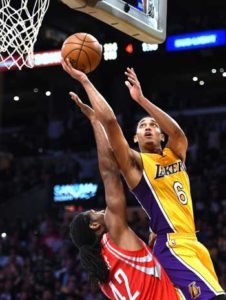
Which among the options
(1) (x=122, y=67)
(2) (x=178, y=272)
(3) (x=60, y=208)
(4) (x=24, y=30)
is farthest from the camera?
(3) (x=60, y=208)

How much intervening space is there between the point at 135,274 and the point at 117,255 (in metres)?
0.15

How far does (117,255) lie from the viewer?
13.0 feet

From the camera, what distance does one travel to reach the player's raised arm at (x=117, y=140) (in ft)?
13.2

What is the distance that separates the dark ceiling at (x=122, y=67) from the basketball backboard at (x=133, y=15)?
30.4 ft

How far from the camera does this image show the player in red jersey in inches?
155

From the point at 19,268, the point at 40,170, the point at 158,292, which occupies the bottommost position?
the point at 19,268

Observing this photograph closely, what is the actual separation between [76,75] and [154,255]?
1.16m

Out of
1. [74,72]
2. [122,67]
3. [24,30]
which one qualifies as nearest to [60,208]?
[122,67]

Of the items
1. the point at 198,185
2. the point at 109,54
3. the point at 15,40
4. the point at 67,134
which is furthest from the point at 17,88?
the point at 15,40

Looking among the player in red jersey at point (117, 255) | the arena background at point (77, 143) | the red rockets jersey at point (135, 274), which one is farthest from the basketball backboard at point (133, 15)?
the arena background at point (77, 143)

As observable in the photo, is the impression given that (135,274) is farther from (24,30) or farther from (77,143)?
(77,143)

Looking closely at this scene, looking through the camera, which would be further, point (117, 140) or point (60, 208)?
point (60, 208)

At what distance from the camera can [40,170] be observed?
17.2m

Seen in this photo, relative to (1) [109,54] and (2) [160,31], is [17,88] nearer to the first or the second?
(1) [109,54]
